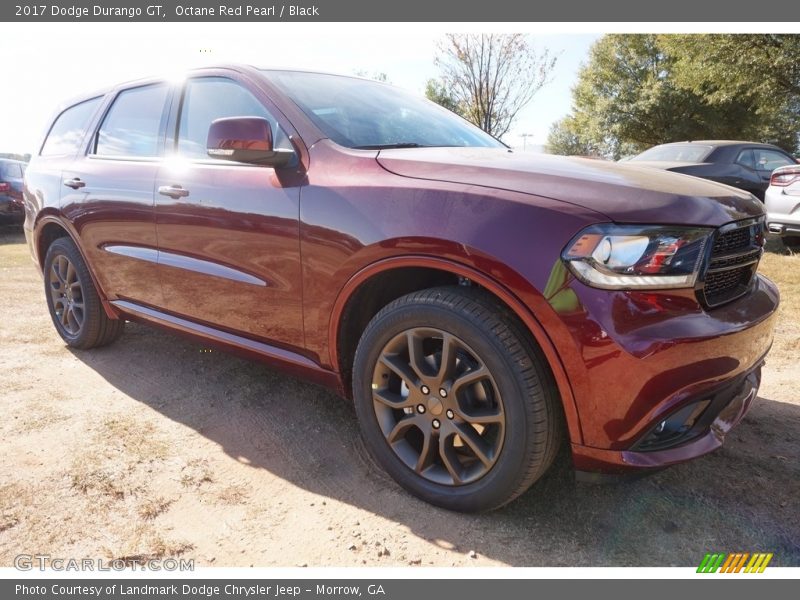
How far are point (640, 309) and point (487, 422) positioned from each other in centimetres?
65

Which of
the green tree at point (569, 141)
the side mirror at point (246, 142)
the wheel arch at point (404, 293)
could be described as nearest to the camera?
the wheel arch at point (404, 293)

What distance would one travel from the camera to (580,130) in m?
33.8

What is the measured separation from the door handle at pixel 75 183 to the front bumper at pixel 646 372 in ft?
10.7

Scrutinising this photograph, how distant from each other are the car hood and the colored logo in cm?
114

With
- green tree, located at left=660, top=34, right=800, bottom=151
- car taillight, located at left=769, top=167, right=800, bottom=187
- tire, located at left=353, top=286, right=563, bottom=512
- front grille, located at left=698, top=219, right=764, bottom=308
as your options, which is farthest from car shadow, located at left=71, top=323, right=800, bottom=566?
green tree, located at left=660, top=34, right=800, bottom=151

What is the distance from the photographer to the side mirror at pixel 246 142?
2346 millimetres

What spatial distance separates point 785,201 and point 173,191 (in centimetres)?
736

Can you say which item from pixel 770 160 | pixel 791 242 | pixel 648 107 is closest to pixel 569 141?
pixel 648 107

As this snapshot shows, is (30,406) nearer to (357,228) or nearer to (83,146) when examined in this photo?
(83,146)

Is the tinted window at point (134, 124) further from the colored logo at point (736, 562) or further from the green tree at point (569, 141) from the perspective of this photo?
the green tree at point (569, 141)

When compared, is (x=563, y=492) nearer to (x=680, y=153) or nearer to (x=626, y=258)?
(x=626, y=258)

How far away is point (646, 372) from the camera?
172 centimetres

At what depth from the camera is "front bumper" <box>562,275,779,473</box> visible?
5.65 ft

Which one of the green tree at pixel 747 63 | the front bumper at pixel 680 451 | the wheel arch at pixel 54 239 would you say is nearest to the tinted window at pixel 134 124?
the wheel arch at pixel 54 239
